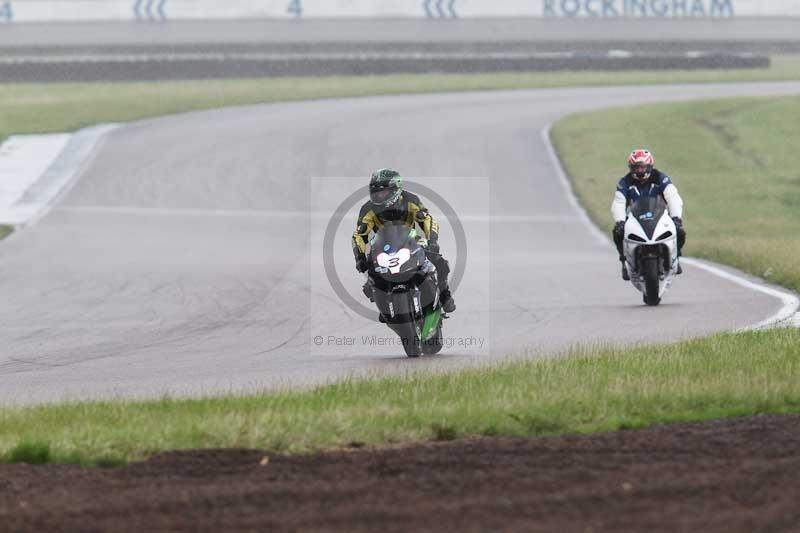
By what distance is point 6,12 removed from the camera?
2047 inches

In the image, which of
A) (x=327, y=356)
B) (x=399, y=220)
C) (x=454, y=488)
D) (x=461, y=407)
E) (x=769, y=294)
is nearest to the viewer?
(x=454, y=488)

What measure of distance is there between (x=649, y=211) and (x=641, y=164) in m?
0.52

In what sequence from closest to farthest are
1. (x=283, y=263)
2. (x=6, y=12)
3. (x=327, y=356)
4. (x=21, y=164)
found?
(x=327, y=356) → (x=283, y=263) → (x=21, y=164) → (x=6, y=12)

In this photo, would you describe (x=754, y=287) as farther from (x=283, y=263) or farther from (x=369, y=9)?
(x=369, y=9)

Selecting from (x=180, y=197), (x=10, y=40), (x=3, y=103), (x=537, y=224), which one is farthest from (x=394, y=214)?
(x=10, y=40)

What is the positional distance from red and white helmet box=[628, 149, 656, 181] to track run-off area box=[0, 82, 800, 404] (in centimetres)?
142

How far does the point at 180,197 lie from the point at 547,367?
1917 centimetres

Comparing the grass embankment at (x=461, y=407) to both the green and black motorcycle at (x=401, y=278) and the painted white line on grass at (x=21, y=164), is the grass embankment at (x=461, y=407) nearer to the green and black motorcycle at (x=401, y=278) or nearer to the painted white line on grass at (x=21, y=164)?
the green and black motorcycle at (x=401, y=278)

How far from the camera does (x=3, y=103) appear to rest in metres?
41.9

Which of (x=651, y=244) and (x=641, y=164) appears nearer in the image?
(x=651, y=244)

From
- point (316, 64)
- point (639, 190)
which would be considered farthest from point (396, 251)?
point (316, 64)

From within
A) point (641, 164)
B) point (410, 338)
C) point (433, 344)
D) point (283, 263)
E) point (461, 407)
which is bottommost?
point (283, 263)

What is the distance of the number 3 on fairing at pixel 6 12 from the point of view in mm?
51806

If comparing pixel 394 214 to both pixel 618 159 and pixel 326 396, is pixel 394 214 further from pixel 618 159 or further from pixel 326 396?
pixel 618 159
